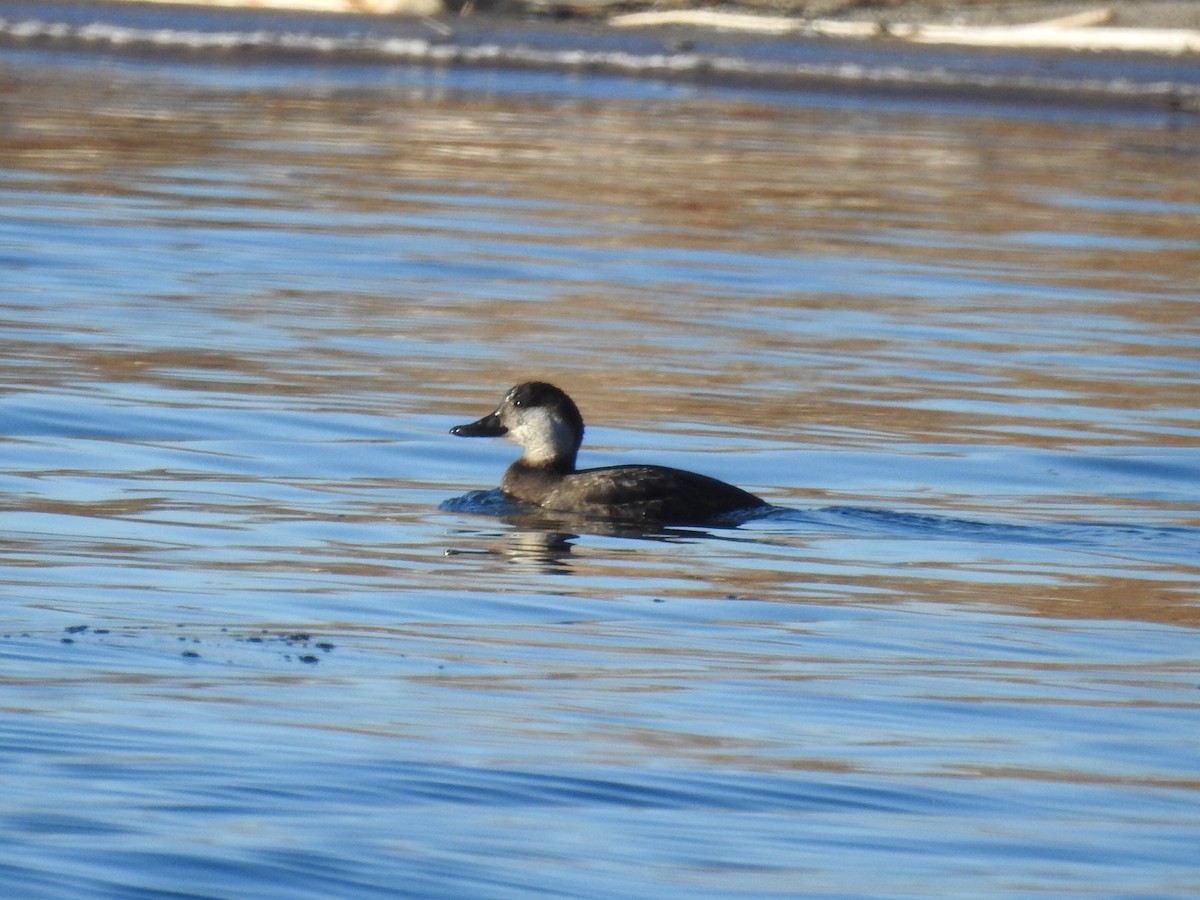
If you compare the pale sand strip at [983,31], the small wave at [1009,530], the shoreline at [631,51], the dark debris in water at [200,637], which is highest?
the pale sand strip at [983,31]

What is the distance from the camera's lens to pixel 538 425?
10812 mm

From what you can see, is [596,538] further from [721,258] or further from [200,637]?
[721,258]

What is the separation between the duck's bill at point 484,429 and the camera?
35.8ft

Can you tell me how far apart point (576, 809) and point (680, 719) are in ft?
2.76

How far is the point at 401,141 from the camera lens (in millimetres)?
24625

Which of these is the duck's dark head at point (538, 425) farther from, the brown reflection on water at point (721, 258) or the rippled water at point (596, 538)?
the brown reflection on water at point (721, 258)

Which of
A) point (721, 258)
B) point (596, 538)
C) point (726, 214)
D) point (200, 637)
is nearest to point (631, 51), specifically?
point (726, 214)

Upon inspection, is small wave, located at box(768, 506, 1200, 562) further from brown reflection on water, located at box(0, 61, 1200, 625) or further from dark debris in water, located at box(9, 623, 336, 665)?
dark debris in water, located at box(9, 623, 336, 665)

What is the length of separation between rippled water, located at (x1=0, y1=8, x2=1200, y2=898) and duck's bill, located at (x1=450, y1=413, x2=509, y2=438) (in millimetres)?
224

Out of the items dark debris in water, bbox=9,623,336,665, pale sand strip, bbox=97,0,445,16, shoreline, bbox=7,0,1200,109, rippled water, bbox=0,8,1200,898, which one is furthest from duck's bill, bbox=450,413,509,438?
pale sand strip, bbox=97,0,445,16

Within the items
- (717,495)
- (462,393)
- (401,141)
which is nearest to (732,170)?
(401,141)

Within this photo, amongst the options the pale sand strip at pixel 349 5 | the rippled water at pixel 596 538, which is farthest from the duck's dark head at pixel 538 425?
the pale sand strip at pixel 349 5

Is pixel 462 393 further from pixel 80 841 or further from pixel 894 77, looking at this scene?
pixel 894 77

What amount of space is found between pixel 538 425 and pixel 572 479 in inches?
17.4
